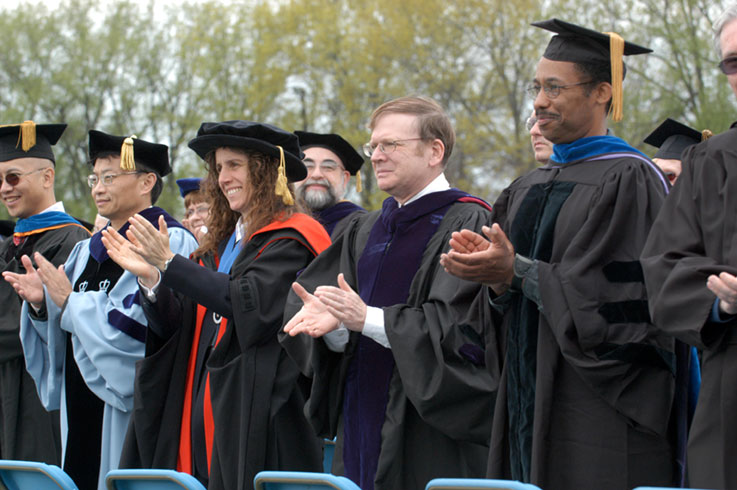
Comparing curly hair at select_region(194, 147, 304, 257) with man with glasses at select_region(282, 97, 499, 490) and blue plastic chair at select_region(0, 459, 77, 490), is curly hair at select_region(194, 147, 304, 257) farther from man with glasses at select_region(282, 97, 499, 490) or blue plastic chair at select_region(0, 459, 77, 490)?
blue plastic chair at select_region(0, 459, 77, 490)

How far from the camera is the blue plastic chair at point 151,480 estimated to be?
2.71 metres

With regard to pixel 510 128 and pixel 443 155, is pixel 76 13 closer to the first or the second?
pixel 510 128

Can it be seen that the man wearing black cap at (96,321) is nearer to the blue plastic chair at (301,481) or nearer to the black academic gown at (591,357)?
the black academic gown at (591,357)

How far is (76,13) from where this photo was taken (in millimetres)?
32031

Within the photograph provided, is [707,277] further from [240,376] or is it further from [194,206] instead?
[194,206]

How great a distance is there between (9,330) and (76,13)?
28148 mm

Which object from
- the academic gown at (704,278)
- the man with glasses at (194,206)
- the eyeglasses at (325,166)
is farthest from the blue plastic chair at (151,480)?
the man with glasses at (194,206)

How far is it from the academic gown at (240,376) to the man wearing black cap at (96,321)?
348 mm

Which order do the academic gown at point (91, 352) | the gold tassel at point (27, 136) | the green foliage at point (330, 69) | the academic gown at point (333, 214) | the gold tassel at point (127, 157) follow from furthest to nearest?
the green foliage at point (330, 69) < the academic gown at point (333, 214) < the gold tassel at point (27, 136) < the gold tassel at point (127, 157) < the academic gown at point (91, 352)

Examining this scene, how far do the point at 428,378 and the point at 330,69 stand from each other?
932 inches

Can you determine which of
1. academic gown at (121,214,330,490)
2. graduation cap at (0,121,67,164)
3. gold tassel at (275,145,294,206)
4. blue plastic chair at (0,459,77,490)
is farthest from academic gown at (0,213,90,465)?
blue plastic chair at (0,459,77,490)

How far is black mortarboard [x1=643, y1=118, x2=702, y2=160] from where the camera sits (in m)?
5.77

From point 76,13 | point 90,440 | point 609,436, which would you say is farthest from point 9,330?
point 76,13

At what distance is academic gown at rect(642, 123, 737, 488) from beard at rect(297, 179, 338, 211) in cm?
400
